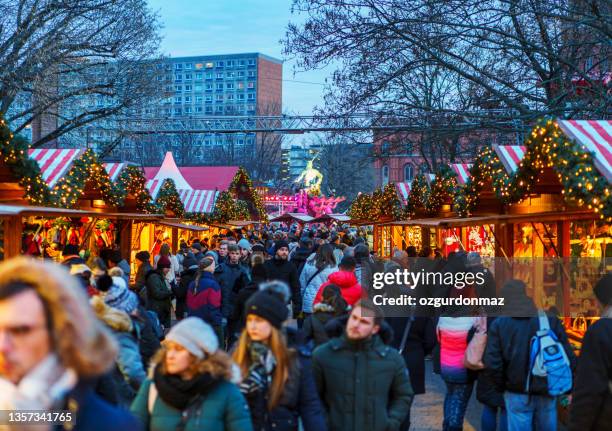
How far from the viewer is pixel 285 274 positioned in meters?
12.5

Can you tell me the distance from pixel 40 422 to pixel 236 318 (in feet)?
26.8

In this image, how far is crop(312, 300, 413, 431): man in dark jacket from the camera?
494 cm

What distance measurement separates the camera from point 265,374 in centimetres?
452

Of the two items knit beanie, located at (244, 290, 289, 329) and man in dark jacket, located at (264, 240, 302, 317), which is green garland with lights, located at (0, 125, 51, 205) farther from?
knit beanie, located at (244, 290, 289, 329)

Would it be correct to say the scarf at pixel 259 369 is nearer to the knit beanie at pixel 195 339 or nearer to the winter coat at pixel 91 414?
the knit beanie at pixel 195 339

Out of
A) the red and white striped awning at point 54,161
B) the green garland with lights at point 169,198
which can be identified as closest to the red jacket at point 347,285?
the red and white striped awning at point 54,161

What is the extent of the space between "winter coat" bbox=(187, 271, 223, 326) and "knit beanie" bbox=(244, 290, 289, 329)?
6284 millimetres

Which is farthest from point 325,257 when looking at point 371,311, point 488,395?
point 371,311

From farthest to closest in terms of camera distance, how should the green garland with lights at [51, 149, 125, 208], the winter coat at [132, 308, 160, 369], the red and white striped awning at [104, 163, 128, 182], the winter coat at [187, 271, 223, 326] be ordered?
the red and white striped awning at [104, 163, 128, 182] → the green garland with lights at [51, 149, 125, 208] → the winter coat at [187, 271, 223, 326] → the winter coat at [132, 308, 160, 369]

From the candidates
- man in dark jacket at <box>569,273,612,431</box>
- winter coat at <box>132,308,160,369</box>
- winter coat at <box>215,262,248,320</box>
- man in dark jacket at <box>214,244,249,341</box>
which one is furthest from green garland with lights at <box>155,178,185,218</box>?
man in dark jacket at <box>569,273,612,431</box>

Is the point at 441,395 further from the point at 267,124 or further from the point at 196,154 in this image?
the point at 196,154

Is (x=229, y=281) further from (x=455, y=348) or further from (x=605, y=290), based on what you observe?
(x=605, y=290)

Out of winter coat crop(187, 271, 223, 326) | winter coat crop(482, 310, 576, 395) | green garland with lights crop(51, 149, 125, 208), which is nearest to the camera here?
winter coat crop(482, 310, 576, 395)

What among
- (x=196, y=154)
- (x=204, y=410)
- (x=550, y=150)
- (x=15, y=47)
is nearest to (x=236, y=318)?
(x=550, y=150)
